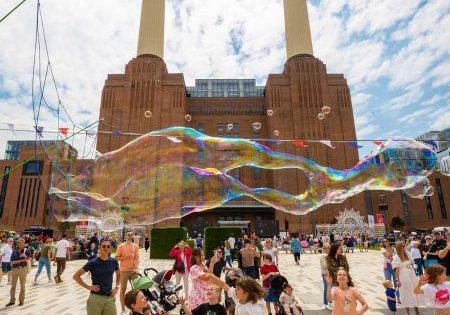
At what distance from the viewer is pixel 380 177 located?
1351cm

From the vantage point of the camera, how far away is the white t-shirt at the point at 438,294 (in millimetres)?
4887

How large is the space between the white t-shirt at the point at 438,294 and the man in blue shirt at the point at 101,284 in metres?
5.21

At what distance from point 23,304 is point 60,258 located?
4898 mm

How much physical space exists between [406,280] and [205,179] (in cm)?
822

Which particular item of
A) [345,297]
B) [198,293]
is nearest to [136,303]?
[198,293]

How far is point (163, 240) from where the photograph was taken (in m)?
24.1

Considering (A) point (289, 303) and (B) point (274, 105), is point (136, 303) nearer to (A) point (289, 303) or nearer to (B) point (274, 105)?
(A) point (289, 303)

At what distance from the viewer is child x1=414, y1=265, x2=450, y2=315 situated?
4902 mm

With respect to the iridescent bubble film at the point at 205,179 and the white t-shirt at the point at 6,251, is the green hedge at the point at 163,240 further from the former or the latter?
the white t-shirt at the point at 6,251

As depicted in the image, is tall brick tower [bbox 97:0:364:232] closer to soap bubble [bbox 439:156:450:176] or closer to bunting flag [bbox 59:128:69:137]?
soap bubble [bbox 439:156:450:176]

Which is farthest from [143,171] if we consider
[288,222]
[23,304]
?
[288,222]

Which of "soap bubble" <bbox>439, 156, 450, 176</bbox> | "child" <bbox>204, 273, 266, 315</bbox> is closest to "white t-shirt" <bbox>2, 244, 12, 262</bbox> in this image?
"child" <bbox>204, 273, 266, 315</bbox>

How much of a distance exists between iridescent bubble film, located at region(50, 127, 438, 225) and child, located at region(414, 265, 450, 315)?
7865 mm

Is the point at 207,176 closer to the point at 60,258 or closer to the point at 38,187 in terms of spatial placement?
the point at 60,258
